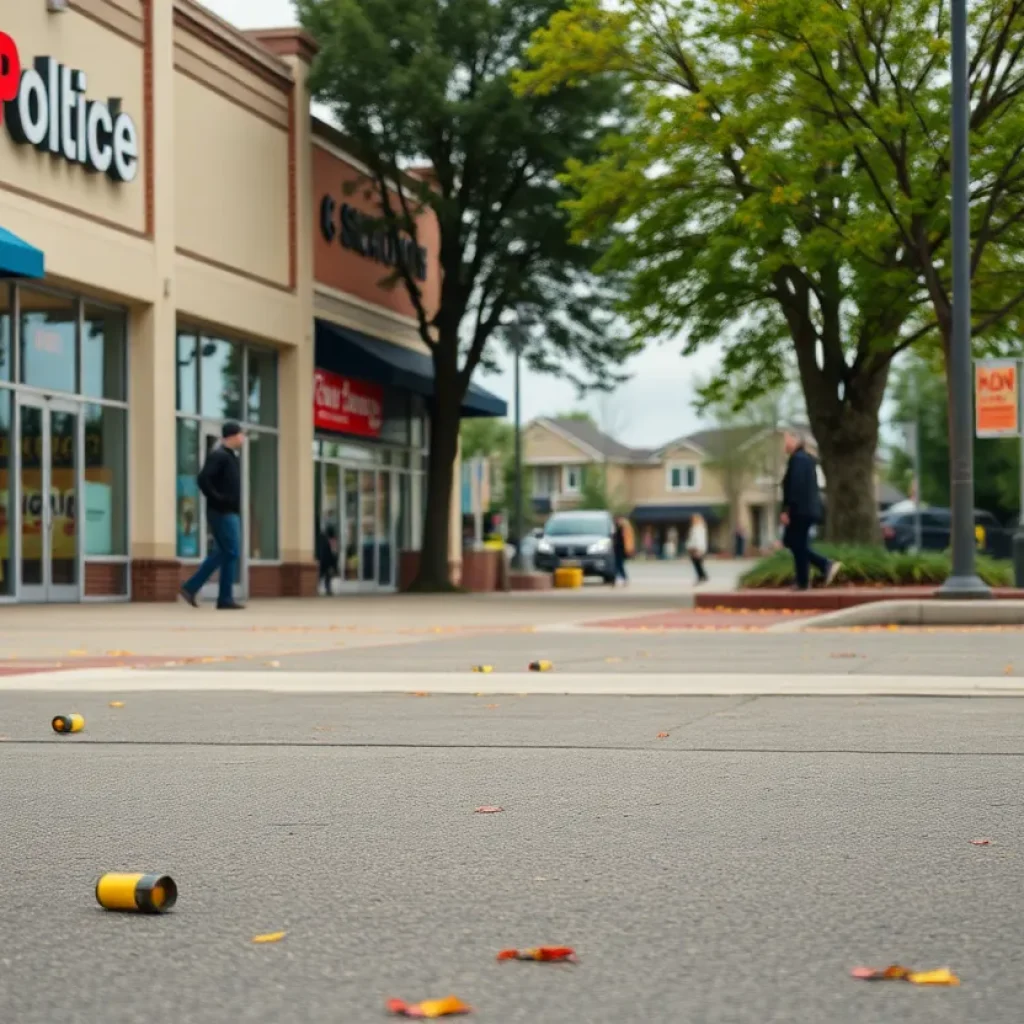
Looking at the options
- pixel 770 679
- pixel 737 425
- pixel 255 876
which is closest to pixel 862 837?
pixel 255 876

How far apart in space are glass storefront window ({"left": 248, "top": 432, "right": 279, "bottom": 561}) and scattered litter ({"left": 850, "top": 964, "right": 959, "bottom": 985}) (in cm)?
2752

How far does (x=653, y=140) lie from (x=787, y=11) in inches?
120

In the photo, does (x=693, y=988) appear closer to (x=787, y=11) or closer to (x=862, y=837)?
(x=862, y=837)

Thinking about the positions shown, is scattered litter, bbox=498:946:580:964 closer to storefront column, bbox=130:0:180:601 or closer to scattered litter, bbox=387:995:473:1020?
scattered litter, bbox=387:995:473:1020

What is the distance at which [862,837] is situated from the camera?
18.8 ft

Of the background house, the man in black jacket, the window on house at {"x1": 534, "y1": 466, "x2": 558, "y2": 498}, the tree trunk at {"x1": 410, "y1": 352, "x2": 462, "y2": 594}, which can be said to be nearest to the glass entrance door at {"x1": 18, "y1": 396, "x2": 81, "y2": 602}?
the man in black jacket

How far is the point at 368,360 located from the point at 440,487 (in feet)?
9.21

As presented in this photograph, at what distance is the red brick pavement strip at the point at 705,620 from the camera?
18312 mm

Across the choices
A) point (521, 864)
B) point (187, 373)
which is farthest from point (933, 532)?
point (521, 864)

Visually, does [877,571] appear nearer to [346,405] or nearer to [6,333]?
[6,333]

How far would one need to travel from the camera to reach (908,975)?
3.87 m

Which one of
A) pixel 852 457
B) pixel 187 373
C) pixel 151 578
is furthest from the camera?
pixel 187 373

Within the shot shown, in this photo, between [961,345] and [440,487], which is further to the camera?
[440,487]

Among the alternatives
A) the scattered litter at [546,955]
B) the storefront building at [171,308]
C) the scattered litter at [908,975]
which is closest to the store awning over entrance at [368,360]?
the storefront building at [171,308]
